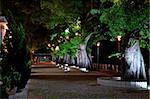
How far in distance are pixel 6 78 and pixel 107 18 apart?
7.68 m

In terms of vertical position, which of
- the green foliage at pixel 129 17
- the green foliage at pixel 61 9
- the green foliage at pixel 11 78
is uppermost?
the green foliage at pixel 61 9

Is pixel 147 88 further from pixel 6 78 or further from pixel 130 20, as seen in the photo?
pixel 6 78

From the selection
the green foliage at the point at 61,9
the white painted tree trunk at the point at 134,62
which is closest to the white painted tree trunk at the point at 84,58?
the green foliage at the point at 61,9

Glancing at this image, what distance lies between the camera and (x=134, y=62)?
25641 mm

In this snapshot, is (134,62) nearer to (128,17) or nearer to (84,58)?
(128,17)

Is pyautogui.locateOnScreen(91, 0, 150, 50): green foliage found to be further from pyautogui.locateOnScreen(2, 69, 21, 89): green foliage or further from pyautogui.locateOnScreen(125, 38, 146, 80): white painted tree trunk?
pyautogui.locateOnScreen(2, 69, 21, 89): green foliage

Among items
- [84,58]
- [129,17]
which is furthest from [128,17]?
[84,58]

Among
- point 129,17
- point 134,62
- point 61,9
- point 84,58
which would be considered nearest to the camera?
point 129,17

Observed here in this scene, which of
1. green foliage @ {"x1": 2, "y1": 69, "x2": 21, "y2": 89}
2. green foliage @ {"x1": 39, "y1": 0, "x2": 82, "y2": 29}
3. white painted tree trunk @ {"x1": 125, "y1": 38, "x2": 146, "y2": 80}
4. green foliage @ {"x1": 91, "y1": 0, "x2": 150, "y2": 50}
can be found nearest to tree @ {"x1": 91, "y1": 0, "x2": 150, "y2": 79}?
green foliage @ {"x1": 91, "y1": 0, "x2": 150, "y2": 50}

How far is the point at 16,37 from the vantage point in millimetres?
18516

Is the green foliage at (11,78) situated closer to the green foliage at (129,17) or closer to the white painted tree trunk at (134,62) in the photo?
the green foliage at (129,17)

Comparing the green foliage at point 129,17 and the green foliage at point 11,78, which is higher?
the green foliage at point 129,17

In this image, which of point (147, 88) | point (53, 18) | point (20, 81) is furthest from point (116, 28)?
point (53, 18)

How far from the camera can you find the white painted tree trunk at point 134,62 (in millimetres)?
25562
